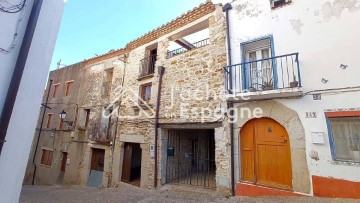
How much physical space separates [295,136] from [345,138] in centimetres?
100

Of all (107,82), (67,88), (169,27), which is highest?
(169,27)

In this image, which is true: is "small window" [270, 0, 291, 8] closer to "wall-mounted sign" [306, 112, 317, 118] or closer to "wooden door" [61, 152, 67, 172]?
"wall-mounted sign" [306, 112, 317, 118]

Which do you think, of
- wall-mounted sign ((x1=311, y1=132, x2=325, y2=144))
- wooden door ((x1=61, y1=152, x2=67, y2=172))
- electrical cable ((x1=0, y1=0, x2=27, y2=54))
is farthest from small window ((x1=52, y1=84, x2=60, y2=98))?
wall-mounted sign ((x1=311, y1=132, x2=325, y2=144))

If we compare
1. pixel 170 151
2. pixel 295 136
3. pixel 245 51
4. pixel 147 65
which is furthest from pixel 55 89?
pixel 295 136

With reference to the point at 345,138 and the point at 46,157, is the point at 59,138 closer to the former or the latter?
the point at 46,157

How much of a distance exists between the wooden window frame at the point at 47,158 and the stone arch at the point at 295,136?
1402 cm

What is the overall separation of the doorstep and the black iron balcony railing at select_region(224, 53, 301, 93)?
267 cm

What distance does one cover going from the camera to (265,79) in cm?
593

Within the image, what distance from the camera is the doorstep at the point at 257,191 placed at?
4951 mm

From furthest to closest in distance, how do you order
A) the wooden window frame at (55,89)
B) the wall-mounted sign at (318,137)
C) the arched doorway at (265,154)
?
the wooden window frame at (55,89) → the arched doorway at (265,154) → the wall-mounted sign at (318,137)

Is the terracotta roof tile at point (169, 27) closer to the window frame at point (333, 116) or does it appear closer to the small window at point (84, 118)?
the small window at point (84, 118)

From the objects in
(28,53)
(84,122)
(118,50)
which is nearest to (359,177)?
(28,53)

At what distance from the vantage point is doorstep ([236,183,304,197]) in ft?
16.2

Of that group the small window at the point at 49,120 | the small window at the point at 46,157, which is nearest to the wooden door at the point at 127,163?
the small window at the point at 46,157
